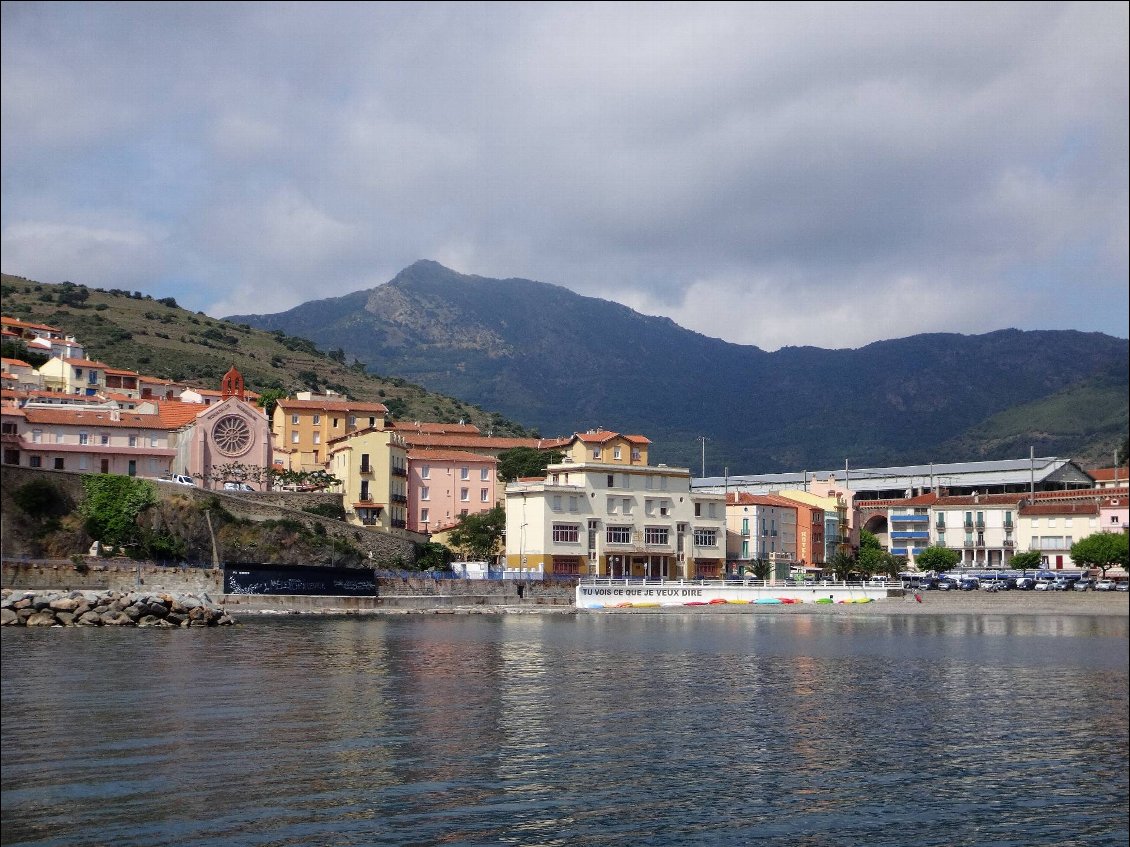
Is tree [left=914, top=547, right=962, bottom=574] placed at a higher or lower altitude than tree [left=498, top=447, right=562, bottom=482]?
lower

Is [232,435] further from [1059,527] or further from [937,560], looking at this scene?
[1059,527]

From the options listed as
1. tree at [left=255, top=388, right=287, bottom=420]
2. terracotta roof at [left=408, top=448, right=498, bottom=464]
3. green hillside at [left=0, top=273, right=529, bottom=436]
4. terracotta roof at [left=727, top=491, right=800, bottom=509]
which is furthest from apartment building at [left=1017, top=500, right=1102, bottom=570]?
green hillside at [left=0, top=273, right=529, bottom=436]

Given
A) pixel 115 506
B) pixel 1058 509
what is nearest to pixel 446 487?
pixel 115 506

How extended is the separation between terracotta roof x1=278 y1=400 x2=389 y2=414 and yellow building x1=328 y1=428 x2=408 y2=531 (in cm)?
827

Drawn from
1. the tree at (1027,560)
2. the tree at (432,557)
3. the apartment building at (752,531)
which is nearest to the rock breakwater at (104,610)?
the tree at (432,557)

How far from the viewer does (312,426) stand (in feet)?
270

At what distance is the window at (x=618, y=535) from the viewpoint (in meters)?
74.1

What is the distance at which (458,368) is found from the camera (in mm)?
176875

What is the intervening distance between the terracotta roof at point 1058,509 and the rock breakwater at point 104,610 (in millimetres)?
31557

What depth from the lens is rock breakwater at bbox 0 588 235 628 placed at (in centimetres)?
4572

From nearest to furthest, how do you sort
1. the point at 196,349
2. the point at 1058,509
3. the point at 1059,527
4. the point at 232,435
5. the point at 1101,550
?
1. the point at 1101,550
2. the point at 1059,527
3. the point at 1058,509
4. the point at 232,435
5. the point at 196,349

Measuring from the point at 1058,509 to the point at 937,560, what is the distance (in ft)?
168

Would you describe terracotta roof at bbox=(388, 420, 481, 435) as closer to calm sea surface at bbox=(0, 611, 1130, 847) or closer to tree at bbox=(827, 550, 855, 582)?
tree at bbox=(827, 550, 855, 582)

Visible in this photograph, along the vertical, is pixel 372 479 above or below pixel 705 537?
above
